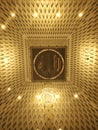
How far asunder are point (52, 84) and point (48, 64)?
82 centimetres

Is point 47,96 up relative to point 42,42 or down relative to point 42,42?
down

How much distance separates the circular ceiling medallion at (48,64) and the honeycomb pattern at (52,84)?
1.55 feet

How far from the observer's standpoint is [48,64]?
6.11m

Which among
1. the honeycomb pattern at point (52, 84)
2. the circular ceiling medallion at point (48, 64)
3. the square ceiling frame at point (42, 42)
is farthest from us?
the circular ceiling medallion at point (48, 64)

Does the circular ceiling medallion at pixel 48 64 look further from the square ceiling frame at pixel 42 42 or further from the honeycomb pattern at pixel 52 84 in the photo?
the honeycomb pattern at pixel 52 84

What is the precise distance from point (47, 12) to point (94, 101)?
3338 millimetres

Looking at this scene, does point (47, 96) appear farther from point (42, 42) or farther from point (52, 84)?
point (42, 42)

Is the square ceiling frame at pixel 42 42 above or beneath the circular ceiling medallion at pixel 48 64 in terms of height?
above

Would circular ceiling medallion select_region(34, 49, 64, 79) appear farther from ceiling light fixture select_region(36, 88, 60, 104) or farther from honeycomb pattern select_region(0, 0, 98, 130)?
ceiling light fixture select_region(36, 88, 60, 104)

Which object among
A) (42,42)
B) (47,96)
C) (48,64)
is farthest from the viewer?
(48,64)

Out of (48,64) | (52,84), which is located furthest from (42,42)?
(52,84)

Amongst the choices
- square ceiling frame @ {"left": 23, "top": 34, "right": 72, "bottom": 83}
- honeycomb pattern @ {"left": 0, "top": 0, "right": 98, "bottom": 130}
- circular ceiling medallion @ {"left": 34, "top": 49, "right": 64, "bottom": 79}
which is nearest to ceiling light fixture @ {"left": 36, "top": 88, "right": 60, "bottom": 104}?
honeycomb pattern @ {"left": 0, "top": 0, "right": 98, "bottom": 130}

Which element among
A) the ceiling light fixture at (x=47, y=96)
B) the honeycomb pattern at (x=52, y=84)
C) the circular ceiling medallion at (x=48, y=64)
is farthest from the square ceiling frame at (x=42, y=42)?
the ceiling light fixture at (x=47, y=96)

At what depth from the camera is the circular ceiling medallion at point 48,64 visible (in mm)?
6129
